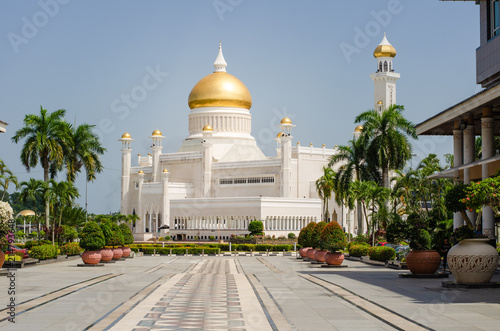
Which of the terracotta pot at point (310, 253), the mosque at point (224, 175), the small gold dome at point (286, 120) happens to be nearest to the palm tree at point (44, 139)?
the terracotta pot at point (310, 253)

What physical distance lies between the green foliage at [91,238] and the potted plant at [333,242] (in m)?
9.16

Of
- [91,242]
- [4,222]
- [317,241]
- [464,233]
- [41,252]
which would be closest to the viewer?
[464,233]

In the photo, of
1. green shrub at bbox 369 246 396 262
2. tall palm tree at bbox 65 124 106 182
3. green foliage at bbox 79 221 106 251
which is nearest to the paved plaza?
green foliage at bbox 79 221 106 251

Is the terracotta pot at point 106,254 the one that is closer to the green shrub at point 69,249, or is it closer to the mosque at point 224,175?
the green shrub at point 69,249

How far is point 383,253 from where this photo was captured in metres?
31.1

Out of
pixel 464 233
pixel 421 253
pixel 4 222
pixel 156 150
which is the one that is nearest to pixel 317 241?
pixel 421 253

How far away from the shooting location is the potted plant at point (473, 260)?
17.5 m

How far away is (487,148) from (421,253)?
221 inches

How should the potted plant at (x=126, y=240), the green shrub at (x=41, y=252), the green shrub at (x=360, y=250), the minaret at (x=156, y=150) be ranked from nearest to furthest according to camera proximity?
the green shrub at (x=41, y=252)
the green shrub at (x=360, y=250)
the potted plant at (x=126, y=240)
the minaret at (x=156, y=150)

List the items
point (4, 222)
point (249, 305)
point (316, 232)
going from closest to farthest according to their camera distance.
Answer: point (249, 305) → point (4, 222) → point (316, 232)

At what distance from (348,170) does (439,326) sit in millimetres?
39537

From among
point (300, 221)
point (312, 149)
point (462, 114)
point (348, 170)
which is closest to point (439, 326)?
point (462, 114)

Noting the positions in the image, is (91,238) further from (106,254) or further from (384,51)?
(384,51)

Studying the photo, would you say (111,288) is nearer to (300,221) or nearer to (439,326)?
(439,326)
